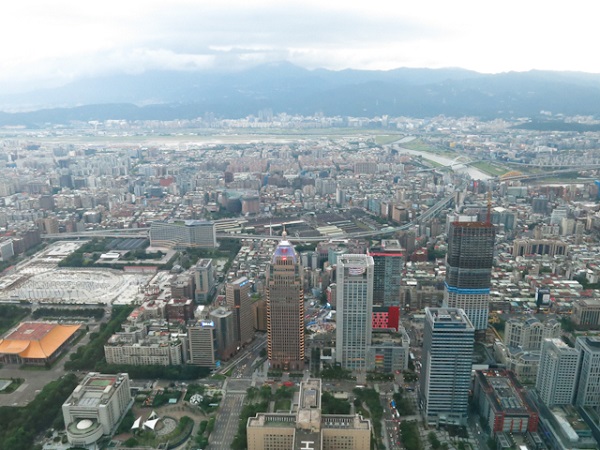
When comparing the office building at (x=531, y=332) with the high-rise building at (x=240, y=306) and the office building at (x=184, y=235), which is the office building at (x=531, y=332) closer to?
the high-rise building at (x=240, y=306)

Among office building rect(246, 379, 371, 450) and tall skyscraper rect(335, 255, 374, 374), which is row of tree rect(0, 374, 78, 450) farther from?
tall skyscraper rect(335, 255, 374, 374)

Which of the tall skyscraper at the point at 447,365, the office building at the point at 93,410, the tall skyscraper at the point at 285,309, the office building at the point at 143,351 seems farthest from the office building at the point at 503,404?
the office building at the point at 93,410

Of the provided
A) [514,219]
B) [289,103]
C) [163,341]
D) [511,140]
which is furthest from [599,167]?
[289,103]

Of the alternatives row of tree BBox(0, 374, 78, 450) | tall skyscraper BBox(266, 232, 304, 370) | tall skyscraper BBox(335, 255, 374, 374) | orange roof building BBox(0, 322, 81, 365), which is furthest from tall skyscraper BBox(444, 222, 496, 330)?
orange roof building BBox(0, 322, 81, 365)

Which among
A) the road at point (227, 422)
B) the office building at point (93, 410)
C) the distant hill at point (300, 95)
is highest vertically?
the distant hill at point (300, 95)

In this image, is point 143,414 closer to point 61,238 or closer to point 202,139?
point 61,238

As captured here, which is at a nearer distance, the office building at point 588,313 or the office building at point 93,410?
the office building at point 93,410
